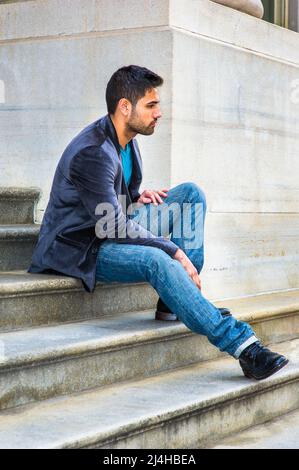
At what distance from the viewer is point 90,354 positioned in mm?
4176

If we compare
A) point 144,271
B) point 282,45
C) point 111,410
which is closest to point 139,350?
point 144,271

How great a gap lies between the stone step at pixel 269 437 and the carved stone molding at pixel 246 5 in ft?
8.68

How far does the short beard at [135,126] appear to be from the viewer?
4.73 metres

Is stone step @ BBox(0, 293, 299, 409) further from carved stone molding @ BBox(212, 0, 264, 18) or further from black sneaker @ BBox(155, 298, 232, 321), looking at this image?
carved stone molding @ BBox(212, 0, 264, 18)

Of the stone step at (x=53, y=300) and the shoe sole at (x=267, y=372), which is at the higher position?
the stone step at (x=53, y=300)

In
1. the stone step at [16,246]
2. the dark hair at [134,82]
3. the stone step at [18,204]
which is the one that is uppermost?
the dark hair at [134,82]

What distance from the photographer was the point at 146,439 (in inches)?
149

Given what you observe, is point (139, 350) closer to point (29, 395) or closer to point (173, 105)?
point (29, 395)

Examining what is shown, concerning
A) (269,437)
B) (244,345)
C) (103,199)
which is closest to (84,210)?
(103,199)

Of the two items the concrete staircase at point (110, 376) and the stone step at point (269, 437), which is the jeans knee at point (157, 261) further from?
the stone step at point (269, 437)

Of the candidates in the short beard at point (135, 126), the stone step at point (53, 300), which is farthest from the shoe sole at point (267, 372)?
the short beard at point (135, 126)

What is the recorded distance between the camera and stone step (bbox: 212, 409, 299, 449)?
415 cm

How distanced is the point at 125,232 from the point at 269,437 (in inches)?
44.8

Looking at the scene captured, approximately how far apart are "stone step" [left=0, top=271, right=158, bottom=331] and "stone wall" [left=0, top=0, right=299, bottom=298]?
0.80 meters
